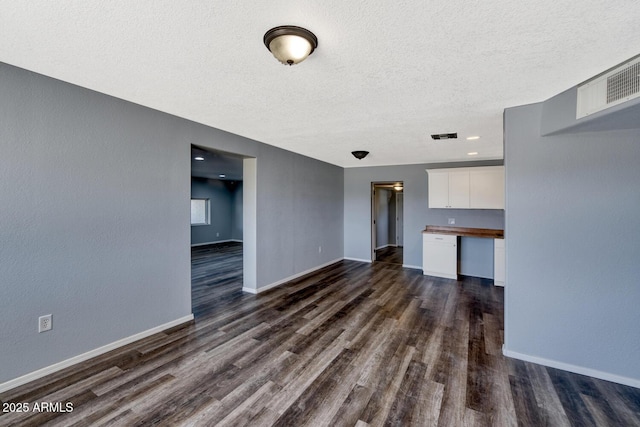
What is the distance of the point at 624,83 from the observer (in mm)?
1807

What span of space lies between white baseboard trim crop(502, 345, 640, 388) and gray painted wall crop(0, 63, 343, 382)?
3586 mm

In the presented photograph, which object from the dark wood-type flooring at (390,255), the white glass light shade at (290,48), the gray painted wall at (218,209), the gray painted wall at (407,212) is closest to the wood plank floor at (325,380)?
the white glass light shade at (290,48)

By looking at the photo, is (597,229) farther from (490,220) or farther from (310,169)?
(310,169)

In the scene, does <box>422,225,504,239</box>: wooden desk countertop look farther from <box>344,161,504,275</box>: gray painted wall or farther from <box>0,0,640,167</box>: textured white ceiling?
<box>0,0,640,167</box>: textured white ceiling

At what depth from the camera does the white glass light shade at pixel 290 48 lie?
157cm

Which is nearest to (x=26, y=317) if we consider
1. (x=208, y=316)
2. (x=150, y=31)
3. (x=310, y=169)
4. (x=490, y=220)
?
(x=208, y=316)

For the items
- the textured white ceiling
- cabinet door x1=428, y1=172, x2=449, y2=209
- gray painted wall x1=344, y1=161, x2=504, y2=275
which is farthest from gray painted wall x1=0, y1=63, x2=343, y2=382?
cabinet door x1=428, y1=172, x2=449, y2=209

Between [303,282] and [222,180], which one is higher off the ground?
[222,180]

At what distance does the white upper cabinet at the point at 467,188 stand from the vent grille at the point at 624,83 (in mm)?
3403

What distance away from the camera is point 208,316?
11.4 feet

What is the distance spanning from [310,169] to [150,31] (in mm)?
4180

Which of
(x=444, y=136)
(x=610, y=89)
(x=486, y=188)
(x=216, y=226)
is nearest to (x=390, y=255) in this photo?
(x=486, y=188)

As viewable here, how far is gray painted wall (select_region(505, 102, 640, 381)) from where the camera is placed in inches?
85.9

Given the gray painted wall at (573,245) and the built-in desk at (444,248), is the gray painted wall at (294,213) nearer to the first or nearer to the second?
the built-in desk at (444,248)
